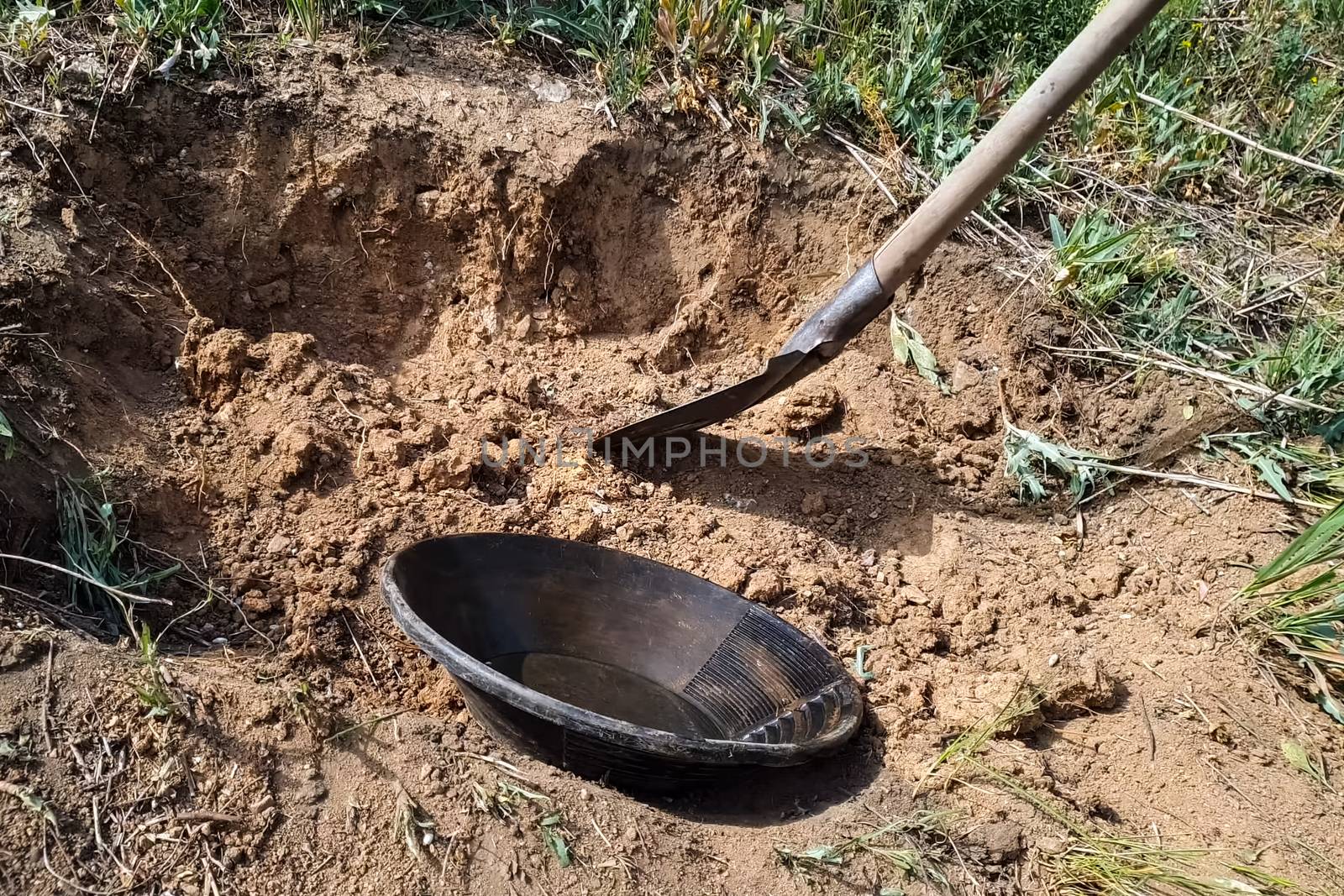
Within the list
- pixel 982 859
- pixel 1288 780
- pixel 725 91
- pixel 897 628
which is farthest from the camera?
pixel 725 91

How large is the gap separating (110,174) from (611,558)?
1.79 meters

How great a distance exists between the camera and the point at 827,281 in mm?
3252

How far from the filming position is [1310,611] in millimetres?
2277

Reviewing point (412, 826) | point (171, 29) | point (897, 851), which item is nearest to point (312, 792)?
point (412, 826)

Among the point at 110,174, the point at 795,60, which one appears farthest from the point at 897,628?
the point at 110,174

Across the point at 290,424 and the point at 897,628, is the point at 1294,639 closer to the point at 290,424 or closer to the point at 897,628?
the point at 897,628

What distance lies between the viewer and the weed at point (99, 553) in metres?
1.95

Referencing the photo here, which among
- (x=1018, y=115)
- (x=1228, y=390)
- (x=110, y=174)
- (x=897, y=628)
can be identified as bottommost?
(x=897, y=628)

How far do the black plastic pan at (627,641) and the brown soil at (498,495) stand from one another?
0.14m

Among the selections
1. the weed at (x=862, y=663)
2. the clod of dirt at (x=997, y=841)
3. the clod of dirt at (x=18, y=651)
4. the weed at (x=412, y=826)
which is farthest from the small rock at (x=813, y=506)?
the clod of dirt at (x=18, y=651)

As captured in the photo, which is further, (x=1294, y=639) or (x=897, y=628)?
(x=897, y=628)

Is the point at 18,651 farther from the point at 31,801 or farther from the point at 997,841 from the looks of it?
the point at 997,841

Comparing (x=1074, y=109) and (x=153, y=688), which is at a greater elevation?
(x=1074, y=109)

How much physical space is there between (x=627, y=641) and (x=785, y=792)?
21.5 inches
